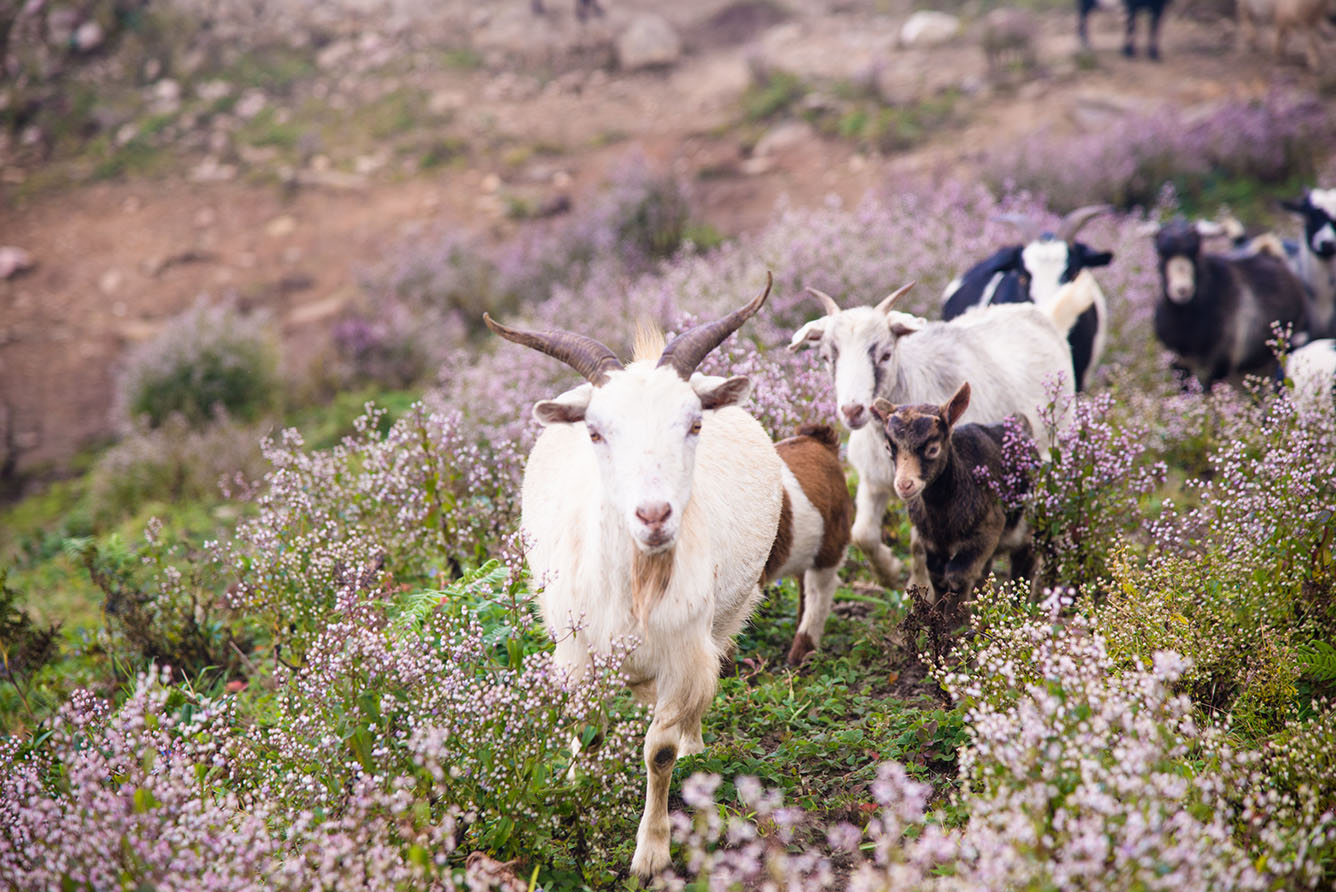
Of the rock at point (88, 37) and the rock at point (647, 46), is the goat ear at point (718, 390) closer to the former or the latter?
the rock at point (647, 46)

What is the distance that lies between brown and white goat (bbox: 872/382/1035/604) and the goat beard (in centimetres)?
139

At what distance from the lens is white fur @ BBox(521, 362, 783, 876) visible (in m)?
3.38

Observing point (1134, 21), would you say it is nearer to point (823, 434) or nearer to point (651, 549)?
point (823, 434)

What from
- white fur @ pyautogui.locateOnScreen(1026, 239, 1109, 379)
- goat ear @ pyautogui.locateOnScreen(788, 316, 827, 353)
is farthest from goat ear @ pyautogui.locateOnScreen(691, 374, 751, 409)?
white fur @ pyautogui.locateOnScreen(1026, 239, 1109, 379)

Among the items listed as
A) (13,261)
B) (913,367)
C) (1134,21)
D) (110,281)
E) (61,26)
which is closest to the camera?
(913,367)

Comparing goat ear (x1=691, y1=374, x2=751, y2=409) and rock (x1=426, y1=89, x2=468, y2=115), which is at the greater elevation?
goat ear (x1=691, y1=374, x2=751, y2=409)

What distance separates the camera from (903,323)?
17.2ft

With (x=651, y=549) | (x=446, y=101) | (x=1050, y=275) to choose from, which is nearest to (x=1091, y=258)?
(x=1050, y=275)

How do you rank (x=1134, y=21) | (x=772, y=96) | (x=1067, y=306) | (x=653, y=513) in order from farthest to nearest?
(x=772, y=96) < (x=1134, y=21) < (x=1067, y=306) < (x=653, y=513)

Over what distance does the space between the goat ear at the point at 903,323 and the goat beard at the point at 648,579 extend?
243 cm

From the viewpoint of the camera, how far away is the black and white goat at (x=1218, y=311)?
782 centimetres

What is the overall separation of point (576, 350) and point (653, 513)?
92cm

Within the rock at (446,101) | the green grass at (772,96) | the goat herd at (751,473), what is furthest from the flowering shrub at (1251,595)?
the rock at (446,101)

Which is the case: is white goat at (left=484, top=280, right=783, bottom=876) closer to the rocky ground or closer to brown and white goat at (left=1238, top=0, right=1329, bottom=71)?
the rocky ground
